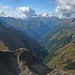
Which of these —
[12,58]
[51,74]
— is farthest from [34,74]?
[12,58]

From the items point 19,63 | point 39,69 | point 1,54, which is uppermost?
point 1,54

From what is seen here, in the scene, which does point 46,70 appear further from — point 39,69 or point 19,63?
point 19,63

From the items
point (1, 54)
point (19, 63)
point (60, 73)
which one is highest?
point (1, 54)

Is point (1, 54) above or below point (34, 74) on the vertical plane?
above

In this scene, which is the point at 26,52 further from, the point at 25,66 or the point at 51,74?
the point at 51,74

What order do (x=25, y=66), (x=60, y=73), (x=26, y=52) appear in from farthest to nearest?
(x=26, y=52), (x=25, y=66), (x=60, y=73)

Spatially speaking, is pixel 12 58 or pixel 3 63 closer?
pixel 3 63

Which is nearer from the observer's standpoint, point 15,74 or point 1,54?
point 15,74

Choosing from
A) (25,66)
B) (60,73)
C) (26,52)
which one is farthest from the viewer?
(26,52)

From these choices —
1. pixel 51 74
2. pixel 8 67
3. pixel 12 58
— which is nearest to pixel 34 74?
pixel 51 74

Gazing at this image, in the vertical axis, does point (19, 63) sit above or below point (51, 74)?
above
